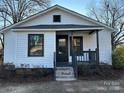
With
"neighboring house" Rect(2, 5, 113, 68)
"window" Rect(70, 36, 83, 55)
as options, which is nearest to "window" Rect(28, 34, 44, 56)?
"neighboring house" Rect(2, 5, 113, 68)

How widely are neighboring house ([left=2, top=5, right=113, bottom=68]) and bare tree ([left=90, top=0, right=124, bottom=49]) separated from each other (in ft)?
58.1

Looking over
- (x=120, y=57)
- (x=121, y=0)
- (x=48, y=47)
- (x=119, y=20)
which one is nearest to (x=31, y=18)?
(x=48, y=47)

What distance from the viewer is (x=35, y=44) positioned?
1634 centimetres

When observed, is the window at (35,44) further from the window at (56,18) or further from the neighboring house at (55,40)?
the window at (56,18)

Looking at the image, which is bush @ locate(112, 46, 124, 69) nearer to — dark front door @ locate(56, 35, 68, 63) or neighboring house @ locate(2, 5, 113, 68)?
neighboring house @ locate(2, 5, 113, 68)

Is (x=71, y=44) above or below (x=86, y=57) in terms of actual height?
above

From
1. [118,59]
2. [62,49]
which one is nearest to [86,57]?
[62,49]

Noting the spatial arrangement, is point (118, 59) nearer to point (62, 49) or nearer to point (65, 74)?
point (62, 49)

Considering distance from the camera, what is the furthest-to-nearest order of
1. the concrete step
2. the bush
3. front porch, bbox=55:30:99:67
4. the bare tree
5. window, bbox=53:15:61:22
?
1. the bare tree
2. front porch, bbox=55:30:99:67
3. window, bbox=53:15:61:22
4. the bush
5. the concrete step

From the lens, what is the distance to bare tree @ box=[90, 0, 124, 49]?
35.9 meters

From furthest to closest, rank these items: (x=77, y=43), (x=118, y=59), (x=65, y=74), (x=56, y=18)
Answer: (x=77, y=43) < (x=56, y=18) < (x=118, y=59) < (x=65, y=74)

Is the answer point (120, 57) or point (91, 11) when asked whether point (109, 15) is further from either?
point (120, 57)

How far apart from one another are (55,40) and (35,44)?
5.33 ft

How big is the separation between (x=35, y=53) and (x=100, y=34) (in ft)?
19.1
